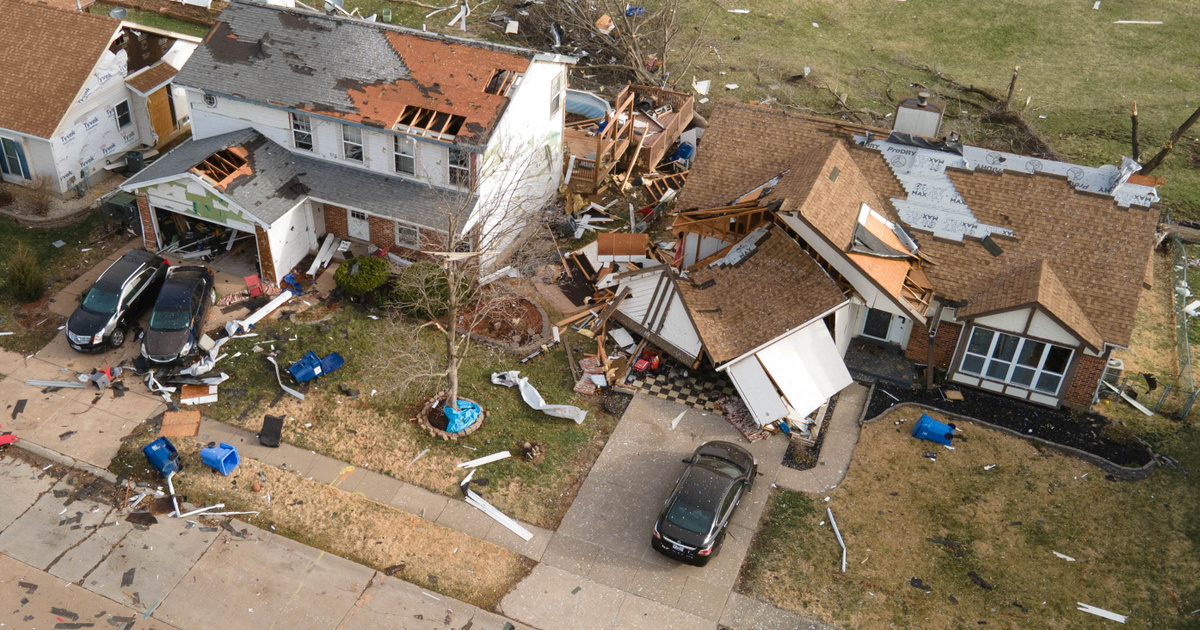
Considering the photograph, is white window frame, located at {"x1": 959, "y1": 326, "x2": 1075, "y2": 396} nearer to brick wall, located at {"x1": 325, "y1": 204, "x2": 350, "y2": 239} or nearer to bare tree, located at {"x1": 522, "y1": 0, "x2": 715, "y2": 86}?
brick wall, located at {"x1": 325, "y1": 204, "x2": 350, "y2": 239}

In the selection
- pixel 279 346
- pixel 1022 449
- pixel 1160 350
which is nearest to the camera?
pixel 1022 449

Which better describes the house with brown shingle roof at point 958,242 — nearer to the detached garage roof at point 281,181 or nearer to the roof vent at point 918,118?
the roof vent at point 918,118

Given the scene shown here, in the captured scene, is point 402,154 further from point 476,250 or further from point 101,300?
point 101,300

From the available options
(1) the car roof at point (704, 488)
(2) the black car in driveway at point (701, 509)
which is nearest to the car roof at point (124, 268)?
(2) the black car in driveway at point (701, 509)

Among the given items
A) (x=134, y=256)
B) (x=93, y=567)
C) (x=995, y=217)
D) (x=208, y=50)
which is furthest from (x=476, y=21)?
(x=93, y=567)

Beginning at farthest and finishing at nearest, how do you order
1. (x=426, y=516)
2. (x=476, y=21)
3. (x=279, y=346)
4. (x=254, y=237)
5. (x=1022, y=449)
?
(x=476, y=21) → (x=254, y=237) → (x=279, y=346) → (x=1022, y=449) → (x=426, y=516)

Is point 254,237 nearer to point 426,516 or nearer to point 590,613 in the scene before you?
point 426,516

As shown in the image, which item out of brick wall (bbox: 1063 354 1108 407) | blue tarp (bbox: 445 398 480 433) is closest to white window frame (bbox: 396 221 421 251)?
blue tarp (bbox: 445 398 480 433)
